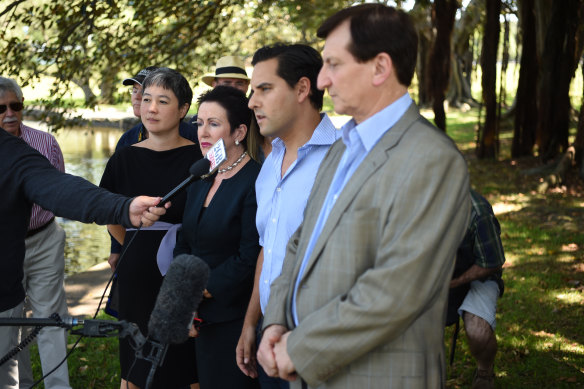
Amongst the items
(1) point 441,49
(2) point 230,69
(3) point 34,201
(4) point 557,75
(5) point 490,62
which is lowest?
(4) point 557,75

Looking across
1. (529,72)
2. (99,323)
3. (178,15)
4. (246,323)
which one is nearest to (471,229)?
(246,323)

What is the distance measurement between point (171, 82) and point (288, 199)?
1.74 metres

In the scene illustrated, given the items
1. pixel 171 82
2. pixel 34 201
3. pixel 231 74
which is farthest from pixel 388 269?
pixel 231 74

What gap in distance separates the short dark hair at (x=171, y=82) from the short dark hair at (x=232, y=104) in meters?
0.66

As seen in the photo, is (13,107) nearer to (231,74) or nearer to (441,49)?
(231,74)

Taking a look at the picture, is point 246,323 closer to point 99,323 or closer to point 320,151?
point 320,151

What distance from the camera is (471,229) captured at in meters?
3.74

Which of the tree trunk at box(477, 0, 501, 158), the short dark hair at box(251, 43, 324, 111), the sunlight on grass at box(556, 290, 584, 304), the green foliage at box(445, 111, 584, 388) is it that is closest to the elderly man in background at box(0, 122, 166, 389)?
the short dark hair at box(251, 43, 324, 111)

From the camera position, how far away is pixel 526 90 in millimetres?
17203

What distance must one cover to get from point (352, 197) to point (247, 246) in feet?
4.52

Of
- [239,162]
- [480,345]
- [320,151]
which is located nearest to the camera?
[320,151]

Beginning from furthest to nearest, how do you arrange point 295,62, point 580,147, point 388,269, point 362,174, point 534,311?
point 580,147 → point 534,311 → point 295,62 → point 362,174 → point 388,269

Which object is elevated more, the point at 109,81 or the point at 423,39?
the point at 109,81

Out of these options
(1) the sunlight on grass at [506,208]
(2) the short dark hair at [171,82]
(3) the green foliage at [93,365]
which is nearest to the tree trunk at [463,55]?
(1) the sunlight on grass at [506,208]
